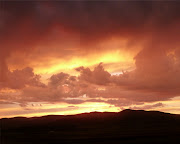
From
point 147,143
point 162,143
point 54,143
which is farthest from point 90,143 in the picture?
point 162,143

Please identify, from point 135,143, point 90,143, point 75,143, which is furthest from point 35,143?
point 135,143

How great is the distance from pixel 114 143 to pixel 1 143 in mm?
41871

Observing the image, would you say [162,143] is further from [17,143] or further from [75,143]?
[17,143]

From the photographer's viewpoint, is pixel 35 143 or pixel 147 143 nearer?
pixel 147 143

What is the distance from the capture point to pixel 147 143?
79.4 meters

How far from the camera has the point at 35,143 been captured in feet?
282

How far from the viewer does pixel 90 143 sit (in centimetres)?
8269

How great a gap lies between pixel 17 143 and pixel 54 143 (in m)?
14.6

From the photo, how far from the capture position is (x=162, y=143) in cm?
7881

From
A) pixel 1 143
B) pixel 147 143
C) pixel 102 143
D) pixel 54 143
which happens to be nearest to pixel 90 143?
pixel 102 143

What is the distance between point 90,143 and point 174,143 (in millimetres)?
29294

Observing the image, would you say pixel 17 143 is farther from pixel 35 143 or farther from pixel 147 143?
pixel 147 143

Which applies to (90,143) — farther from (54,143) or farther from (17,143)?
(17,143)

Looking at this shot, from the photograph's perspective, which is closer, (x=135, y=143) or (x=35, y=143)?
(x=135, y=143)
